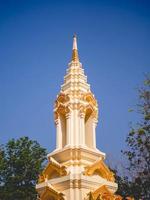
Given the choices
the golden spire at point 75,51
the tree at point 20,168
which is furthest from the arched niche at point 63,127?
the tree at point 20,168

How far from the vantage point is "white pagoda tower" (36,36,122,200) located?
13289 millimetres

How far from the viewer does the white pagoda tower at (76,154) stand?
13289 millimetres

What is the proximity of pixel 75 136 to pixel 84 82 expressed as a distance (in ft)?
10.1

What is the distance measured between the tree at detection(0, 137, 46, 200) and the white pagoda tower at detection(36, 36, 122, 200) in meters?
12.8

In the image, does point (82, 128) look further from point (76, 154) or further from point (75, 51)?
point (75, 51)

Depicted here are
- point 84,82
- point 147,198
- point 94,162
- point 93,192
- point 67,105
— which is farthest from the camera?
point 147,198

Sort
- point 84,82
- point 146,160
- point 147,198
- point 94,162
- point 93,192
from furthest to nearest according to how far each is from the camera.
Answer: point 147,198 → point 146,160 → point 84,82 → point 94,162 → point 93,192

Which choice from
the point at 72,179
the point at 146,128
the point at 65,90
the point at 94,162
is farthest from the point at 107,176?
the point at 65,90

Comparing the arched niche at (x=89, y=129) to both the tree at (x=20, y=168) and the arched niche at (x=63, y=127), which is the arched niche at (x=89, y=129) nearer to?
the arched niche at (x=63, y=127)

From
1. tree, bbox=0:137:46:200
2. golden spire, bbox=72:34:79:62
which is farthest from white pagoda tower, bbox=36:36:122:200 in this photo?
tree, bbox=0:137:46:200

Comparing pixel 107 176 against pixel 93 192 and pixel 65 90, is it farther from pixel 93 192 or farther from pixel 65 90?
→ pixel 65 90

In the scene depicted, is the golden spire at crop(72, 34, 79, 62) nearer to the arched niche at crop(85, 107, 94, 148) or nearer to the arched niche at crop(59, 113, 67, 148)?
the arched niche at crop(85, 107, 94, 148)

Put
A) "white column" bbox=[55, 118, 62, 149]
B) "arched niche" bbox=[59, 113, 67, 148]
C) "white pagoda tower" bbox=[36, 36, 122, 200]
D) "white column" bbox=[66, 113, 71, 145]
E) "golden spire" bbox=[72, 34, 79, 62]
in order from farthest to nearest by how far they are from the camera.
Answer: "golden spire" bbox=[72, 34, 79, 62] → "arched niche" bbox=[59, 113, 67, 148] → "white column" bbox=[55, 118, 62, 149] → "white column" bbox=[66, 113, 71, 145] → "white pagoda tower" bbox=[36, 36, 122, 200]

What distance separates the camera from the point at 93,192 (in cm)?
1316
